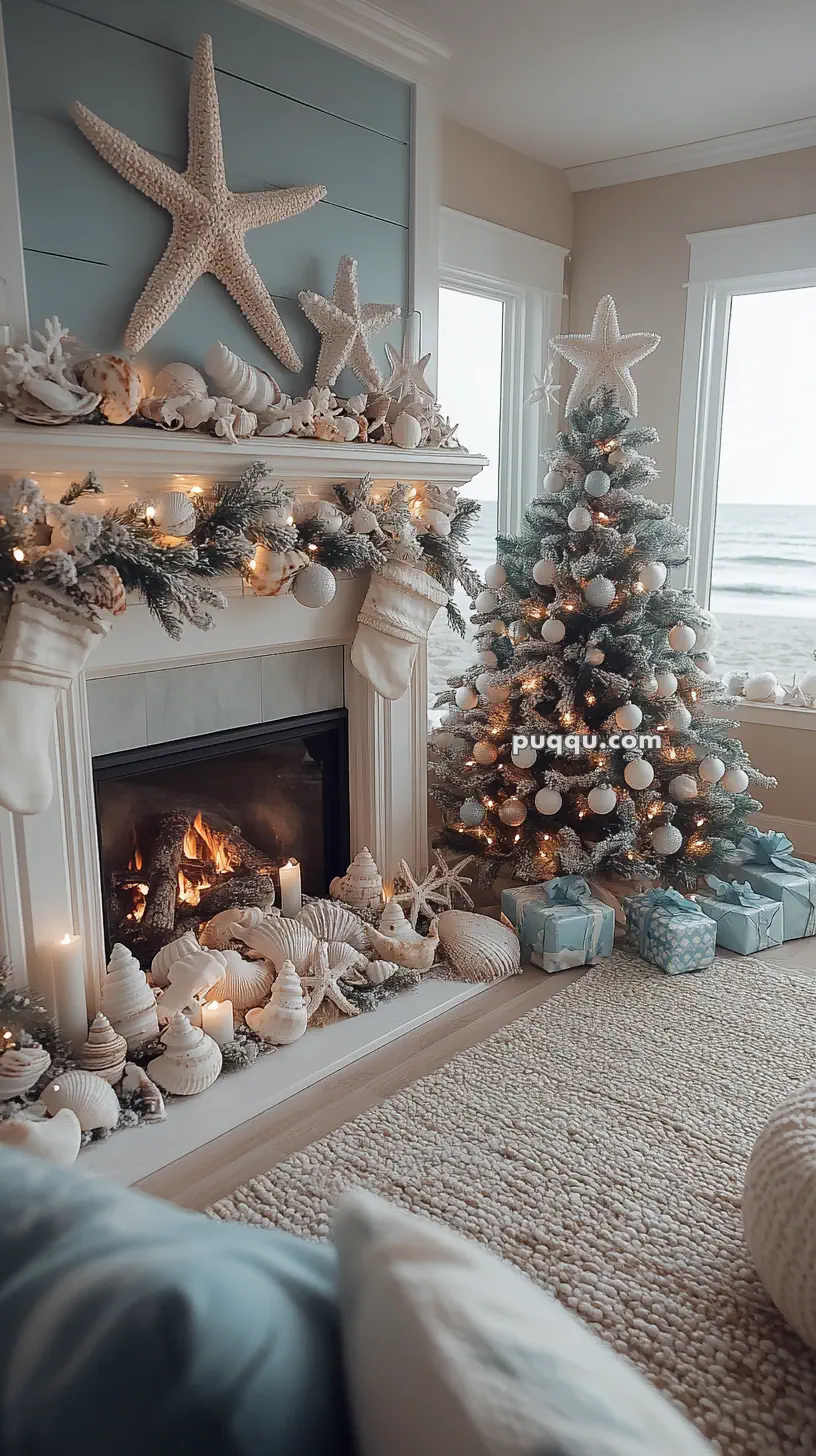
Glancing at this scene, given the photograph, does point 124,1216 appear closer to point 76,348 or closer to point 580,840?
point 76,348

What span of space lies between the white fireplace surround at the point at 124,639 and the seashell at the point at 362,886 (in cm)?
40

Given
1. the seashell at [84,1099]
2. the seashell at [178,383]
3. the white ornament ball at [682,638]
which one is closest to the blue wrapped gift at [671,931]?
the white ornament ball at [682,638]

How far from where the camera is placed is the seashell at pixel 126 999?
2.45 meters

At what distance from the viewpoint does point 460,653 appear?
13.4ft

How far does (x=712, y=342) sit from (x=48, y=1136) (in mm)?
3537

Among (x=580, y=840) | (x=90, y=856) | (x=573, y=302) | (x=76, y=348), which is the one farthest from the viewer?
(x=573, y=302)

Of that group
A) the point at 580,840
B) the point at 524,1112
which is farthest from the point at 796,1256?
the point at 580,840

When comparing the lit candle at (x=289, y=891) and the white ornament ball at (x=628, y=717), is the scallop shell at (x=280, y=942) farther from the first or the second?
the white ornament ball at (x=628, y=717)

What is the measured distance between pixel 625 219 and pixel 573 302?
1.16 ft

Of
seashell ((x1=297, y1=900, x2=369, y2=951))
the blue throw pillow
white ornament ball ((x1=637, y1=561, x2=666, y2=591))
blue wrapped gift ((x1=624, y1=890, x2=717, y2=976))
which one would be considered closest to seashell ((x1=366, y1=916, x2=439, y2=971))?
seashell ((x1=297, y1=900, x2=369, y2=951))

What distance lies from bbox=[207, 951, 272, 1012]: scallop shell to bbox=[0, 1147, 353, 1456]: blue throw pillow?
1998 millimetres

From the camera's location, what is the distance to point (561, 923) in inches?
121

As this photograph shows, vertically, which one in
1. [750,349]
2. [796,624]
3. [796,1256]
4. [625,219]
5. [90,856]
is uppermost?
[625,219]

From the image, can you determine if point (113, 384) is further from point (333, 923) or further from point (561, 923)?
point (561, 923)
